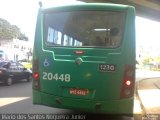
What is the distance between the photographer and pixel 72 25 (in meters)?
8.95

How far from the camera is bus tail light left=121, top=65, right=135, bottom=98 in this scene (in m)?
8.33

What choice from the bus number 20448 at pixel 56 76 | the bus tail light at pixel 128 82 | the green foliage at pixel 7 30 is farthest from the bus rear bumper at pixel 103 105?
the green foliage at pixel 7 30

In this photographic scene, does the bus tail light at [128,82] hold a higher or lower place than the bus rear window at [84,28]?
lower

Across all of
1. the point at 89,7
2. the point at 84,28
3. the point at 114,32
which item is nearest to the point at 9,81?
the point at 84,28

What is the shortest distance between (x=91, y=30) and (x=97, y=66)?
38.0 inches

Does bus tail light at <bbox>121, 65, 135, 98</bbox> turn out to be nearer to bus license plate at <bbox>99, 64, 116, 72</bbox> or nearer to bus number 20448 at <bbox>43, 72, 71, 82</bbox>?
bus license plate at <bbox>99, 64, 116, 72</bbox>

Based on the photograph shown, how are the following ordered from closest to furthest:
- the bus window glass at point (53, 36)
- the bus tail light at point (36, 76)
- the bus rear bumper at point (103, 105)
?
the bus rear bumper at point (103, 105) → the bus tail light at point (36, 76) → the bus window glass at point (53, 36)

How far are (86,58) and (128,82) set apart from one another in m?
1.15

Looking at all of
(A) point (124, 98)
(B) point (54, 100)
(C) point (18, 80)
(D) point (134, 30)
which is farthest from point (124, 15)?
(C) point (18, 80)

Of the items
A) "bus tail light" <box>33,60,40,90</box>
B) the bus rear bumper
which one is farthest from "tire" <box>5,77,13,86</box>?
the bus rear bumper

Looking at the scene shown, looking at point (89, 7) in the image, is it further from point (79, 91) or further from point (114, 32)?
point (79, 91)

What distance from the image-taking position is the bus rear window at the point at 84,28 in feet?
28.1

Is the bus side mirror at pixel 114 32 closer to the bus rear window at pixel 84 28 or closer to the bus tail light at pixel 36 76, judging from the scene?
the bus rear window at pixel 84 28

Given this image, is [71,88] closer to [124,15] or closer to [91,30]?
[91,30]
